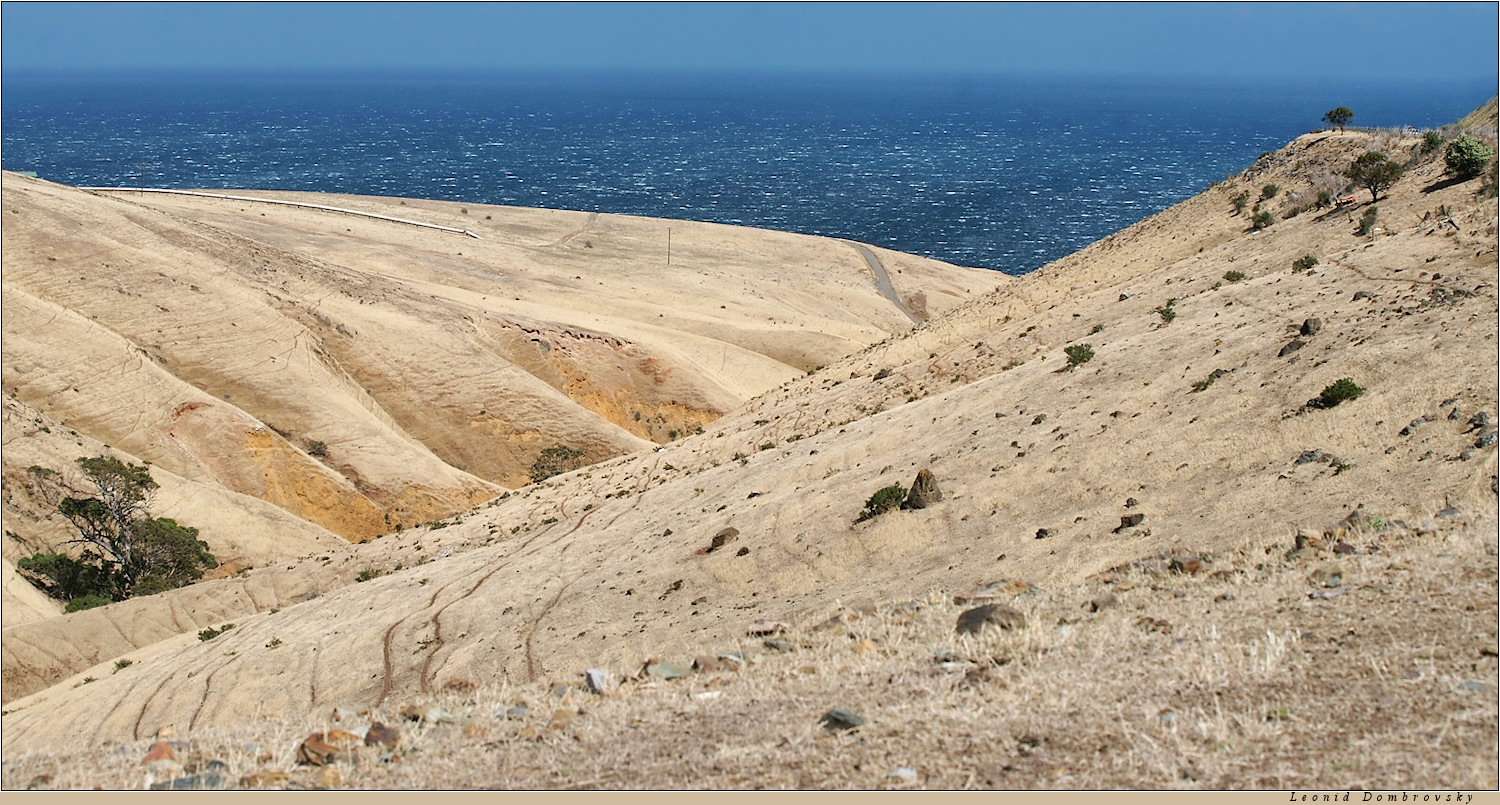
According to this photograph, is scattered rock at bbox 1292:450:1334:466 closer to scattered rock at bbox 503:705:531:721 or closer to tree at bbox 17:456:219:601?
scattered rock at bbox 503:705:531:721

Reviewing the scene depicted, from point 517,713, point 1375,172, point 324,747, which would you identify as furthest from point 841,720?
point 1375,172

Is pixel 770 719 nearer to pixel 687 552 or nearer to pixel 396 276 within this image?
pixel 687 552

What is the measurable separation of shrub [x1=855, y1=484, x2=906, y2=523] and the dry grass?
23.7 feet

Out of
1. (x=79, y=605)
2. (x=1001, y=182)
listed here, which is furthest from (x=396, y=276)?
(x=1001, y=182)

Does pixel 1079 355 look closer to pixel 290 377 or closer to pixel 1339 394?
pixel 1339 394

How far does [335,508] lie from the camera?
41.2 meters

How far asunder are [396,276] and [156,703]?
48221 millimetres

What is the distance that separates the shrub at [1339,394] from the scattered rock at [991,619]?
9.12m

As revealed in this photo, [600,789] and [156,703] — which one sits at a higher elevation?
[600,789]

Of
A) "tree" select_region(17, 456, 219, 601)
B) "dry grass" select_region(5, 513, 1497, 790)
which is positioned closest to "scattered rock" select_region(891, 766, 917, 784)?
"dry grass" select_region(5, 513, 1497, 790)

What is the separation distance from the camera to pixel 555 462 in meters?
47.1

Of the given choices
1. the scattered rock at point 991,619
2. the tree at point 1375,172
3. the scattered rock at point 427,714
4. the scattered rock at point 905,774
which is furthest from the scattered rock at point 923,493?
the tree at point 1375,172

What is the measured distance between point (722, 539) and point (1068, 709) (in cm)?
1262

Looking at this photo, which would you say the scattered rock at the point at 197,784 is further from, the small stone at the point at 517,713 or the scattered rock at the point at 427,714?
the small stone at the point at 517,713
